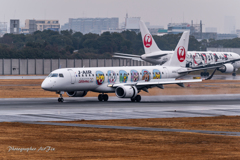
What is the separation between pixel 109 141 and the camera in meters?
25.7

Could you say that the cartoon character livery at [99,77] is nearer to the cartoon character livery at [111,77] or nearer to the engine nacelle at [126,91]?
the cartoon character livery at [111,77]

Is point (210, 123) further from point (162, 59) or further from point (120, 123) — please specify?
point (162, 59)

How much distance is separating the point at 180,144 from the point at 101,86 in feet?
99.1

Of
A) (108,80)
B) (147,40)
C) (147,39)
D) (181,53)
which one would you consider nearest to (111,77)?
(108,80)

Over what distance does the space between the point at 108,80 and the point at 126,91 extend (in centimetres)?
340

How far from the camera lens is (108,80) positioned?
55.3 meters

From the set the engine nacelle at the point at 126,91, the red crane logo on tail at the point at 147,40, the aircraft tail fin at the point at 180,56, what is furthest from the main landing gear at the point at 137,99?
the red crane logo on tail at the point at 147,40

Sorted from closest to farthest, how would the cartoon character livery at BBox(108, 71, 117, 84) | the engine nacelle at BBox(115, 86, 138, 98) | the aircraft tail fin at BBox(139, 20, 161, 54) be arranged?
the engine nacelle at BBox(115, 86, 138, 98) < the cartoon character livery at BBox(108, 71, 117, 84) < the aircraft tail fin at BBox(139, 20, 161, 54)

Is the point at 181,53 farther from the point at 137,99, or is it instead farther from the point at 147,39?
the point at 147,39

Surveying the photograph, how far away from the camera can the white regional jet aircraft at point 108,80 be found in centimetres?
5228

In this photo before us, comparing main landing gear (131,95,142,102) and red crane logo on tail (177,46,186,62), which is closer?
main landing gear (131,95,142,102)

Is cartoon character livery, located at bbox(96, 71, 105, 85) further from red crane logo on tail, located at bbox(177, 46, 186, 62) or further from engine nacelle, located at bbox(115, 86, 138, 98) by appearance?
red crane logo on tail, located at bbox(177, 46, 186, 62)

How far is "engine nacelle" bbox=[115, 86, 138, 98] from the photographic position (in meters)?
52.9

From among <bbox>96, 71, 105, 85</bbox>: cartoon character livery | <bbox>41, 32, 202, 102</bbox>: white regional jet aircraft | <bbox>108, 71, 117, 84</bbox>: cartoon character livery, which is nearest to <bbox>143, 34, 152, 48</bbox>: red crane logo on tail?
<bbox>41, 32, 202, 102</bbox>: white regional jet aircraft
